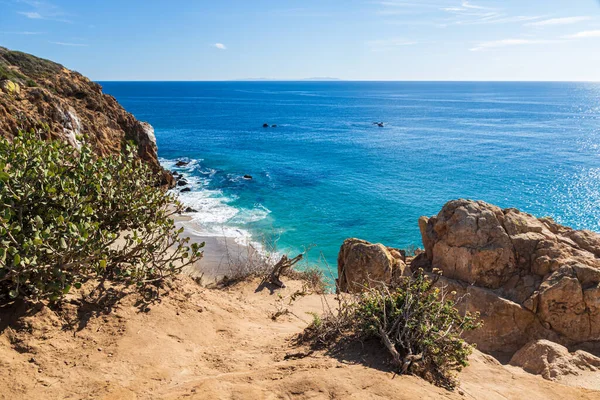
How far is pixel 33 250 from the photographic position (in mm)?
5320

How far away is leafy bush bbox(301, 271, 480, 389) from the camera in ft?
18.7

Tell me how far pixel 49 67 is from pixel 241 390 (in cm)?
3835

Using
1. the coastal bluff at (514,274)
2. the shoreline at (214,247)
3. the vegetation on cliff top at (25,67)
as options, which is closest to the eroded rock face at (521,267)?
the coastal bluff at (514,274)

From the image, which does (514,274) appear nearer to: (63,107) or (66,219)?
(66,219)

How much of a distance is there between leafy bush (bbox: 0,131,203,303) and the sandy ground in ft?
1.95

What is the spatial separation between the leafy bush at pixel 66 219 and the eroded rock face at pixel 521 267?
8597 mm

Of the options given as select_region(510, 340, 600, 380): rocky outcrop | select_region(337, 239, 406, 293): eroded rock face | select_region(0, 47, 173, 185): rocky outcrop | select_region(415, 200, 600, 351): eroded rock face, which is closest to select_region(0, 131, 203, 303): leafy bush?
select_region(337, 239, 406, 293): eroded rock face

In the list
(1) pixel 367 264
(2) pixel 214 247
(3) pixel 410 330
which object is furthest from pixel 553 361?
(2) pixel 214 247

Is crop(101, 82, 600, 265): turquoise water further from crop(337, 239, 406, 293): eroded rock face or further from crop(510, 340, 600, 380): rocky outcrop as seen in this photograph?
crop(510, 340, 600, 380): rocky outcrop

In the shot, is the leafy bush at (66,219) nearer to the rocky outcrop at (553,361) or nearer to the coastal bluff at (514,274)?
the coastal bluff at (514,274)

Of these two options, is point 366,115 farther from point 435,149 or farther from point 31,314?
point 31,314

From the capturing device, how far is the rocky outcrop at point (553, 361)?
8664 millimetres

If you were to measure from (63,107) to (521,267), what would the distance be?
90.3ft

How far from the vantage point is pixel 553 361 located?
29.5ft
